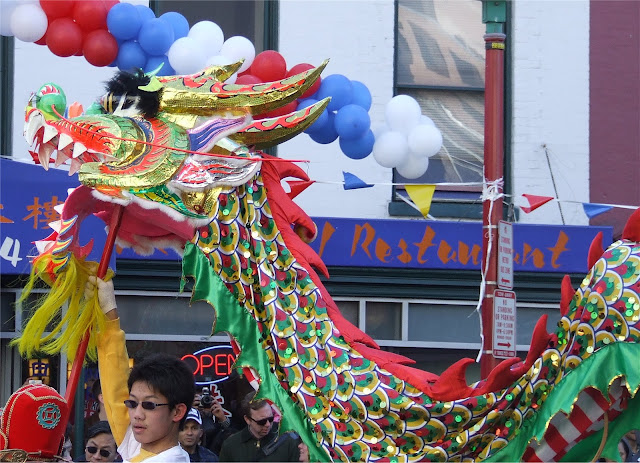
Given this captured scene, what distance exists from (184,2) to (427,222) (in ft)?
8.47

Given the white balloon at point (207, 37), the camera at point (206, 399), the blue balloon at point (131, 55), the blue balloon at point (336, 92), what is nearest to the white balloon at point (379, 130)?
the blue balloon at point (336, 92)

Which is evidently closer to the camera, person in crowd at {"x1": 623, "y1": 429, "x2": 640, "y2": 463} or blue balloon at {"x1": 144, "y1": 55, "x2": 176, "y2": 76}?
blue balloon at {"x1": 144, "y1": 55, "x2": 176, "y2": 76}

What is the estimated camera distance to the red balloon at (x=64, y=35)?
17.7ft

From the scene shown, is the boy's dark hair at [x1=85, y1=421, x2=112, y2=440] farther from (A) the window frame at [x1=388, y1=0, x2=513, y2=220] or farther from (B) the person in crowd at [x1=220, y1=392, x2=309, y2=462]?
(A) the window frame at [x1=388, y1=0, x2=513, y2=220]

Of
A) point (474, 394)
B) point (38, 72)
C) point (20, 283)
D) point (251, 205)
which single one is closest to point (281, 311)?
point (251, 205)

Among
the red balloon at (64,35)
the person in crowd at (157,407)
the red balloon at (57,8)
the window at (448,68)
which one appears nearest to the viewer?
the person in crowd at (157,407)

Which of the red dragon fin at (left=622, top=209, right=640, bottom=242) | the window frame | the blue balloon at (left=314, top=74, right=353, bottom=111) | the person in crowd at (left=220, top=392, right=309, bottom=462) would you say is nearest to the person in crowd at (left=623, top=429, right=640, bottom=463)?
the person in crowd at (left=220, top=392, right=309, bottom=462)

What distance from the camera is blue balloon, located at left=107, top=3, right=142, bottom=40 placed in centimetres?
548

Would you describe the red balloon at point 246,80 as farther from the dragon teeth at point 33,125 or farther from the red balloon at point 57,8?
the dragon teeth at point 33,125

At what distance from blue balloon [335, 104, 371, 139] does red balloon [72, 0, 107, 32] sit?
1231mm

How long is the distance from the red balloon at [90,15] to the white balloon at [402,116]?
166 centimetres

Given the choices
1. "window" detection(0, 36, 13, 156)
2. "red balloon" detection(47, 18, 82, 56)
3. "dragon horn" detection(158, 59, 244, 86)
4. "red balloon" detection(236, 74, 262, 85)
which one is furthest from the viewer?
"window" detection(0, 36, 13, 156)

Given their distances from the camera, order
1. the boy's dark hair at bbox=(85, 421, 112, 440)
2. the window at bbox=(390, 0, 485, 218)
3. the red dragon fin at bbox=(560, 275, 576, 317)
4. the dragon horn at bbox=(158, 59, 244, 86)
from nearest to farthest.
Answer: the red dragon fin at bbox=(560, 275, 576, 317), the dragon horn at bbox=(158, 59, 244, 86), the boy's dark hair at bbox=(85, 421, 112, 440), the window at bbox=(390, 0, 485, 218)

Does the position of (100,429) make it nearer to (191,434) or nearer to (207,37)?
(191,434)
